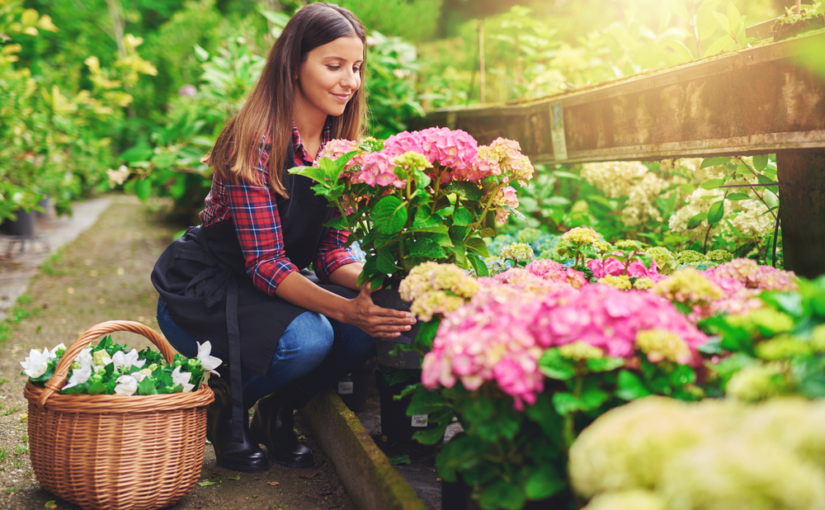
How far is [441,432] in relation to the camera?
1.22 m

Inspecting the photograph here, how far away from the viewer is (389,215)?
4.67 ft

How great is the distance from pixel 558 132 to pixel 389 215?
48.3 inches

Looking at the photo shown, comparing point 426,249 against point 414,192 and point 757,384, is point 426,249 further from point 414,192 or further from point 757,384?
point 757,384

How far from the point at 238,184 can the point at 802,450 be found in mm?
1514

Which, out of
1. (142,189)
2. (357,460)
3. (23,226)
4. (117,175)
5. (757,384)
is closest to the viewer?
(757,384)

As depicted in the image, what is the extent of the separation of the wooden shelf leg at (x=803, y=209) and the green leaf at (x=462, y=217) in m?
0.89

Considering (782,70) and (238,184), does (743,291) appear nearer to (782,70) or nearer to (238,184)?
(782,70)

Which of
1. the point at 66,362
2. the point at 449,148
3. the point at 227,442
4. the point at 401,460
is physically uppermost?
the point at 449,148

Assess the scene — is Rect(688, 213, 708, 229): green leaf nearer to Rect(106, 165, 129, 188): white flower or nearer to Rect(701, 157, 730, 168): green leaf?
Rect(701, 157, 730, 168): green leaf

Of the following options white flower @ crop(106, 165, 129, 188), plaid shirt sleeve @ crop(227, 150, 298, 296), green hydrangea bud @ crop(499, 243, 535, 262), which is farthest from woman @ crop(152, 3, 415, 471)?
white flower @ crop(106, 165, 129, 188)

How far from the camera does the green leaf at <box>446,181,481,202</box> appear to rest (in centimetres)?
156

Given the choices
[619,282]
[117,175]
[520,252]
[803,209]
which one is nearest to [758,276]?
[619,282]

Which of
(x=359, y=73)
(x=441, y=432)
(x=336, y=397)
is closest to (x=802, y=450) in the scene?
(x=441, y=432)

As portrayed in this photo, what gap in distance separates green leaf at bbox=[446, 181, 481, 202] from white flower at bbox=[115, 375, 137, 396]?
97cm
